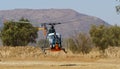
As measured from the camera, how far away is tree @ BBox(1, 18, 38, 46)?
81250 mm

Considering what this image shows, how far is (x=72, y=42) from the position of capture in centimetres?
7056

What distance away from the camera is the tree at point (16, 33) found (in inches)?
3199

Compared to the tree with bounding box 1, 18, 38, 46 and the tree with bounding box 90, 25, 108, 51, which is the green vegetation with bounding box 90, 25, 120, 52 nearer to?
the tree with bounding box 90, 25, 108, 51

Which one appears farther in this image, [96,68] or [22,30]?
[22,30]

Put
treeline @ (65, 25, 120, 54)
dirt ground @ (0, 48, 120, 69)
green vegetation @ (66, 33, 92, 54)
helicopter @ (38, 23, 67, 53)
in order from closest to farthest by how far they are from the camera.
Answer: dirt ground @ (0, 48, 120, 69) → helicopter @ (38, 23, 67, 53) → green vegetation @ (66, 33, 92, 54) → treeline @ (65, 25, 120, 54)

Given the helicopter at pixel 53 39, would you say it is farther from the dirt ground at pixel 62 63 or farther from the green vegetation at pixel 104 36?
the green vegetation at pixel 104 36

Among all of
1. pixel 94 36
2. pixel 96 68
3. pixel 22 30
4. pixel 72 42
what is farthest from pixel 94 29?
pixel 96 68

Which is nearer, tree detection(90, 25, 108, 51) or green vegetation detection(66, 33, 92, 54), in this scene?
green vegetation detection(66, 33, 92, 54)

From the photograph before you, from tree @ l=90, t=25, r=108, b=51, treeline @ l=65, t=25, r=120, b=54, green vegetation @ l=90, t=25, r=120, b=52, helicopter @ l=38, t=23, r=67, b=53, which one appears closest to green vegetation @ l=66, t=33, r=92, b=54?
treeline @ l=65, t=25, r=120, b=54

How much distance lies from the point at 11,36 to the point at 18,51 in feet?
86.0

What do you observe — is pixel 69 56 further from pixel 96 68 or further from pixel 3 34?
pixel 3 34

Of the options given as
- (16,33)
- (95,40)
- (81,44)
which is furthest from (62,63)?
(16,33)

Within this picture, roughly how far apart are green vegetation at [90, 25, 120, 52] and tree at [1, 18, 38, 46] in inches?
488

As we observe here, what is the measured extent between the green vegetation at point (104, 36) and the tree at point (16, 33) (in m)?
12.4
